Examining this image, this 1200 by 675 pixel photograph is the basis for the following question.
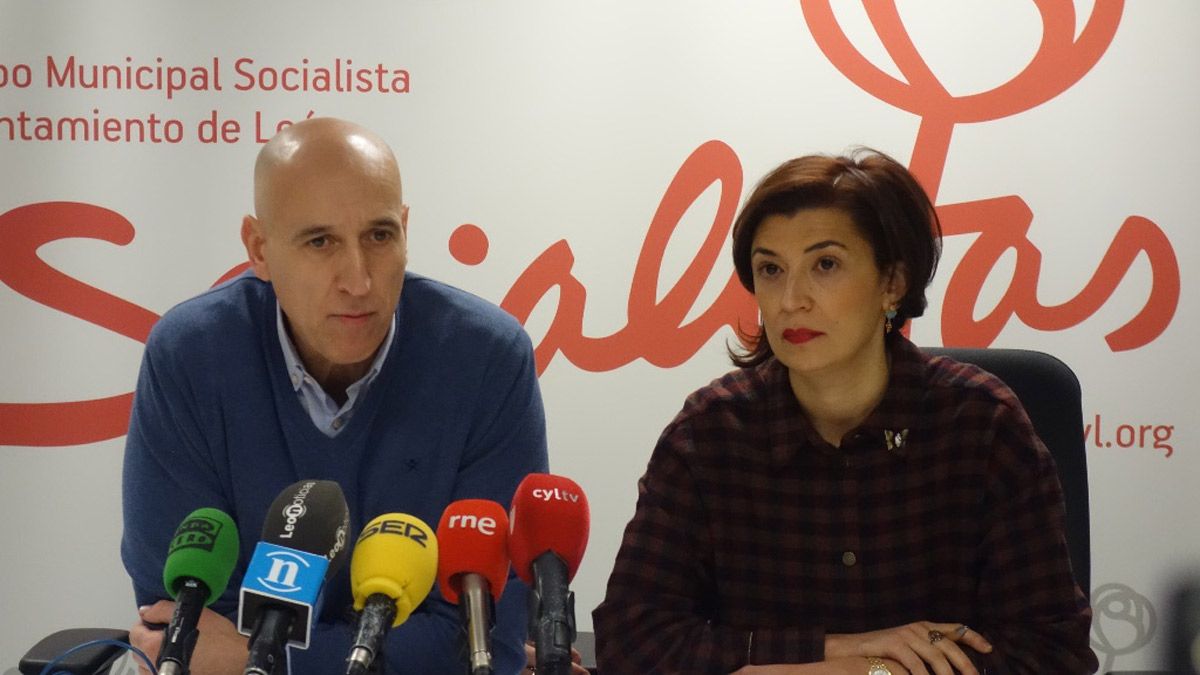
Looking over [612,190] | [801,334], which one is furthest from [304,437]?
[612,190]

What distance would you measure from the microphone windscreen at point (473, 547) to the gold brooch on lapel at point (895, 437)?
94 cm

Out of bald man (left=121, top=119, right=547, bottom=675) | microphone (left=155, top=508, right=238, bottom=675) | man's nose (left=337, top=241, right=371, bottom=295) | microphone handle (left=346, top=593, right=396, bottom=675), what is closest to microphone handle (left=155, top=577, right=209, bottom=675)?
microphone (left=155, top=508, right=238, bottom=675)

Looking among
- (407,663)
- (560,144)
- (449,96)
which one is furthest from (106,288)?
(407,663)

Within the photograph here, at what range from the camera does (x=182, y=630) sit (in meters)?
1.25

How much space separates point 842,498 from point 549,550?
898 mm

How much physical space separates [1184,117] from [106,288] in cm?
330

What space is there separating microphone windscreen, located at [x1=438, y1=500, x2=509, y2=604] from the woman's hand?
0.80 meters

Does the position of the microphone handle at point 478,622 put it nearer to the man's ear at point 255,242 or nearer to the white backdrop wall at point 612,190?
the man's ear at point 255,242

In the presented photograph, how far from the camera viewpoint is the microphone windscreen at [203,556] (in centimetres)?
135

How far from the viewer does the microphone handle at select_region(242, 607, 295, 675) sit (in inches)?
46.6

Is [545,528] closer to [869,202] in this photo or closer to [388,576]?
[388,576]

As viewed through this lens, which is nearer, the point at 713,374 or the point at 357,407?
the point at 357,407

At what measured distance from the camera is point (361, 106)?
3.69 meters

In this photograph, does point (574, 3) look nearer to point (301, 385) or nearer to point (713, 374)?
point (713, 374)
